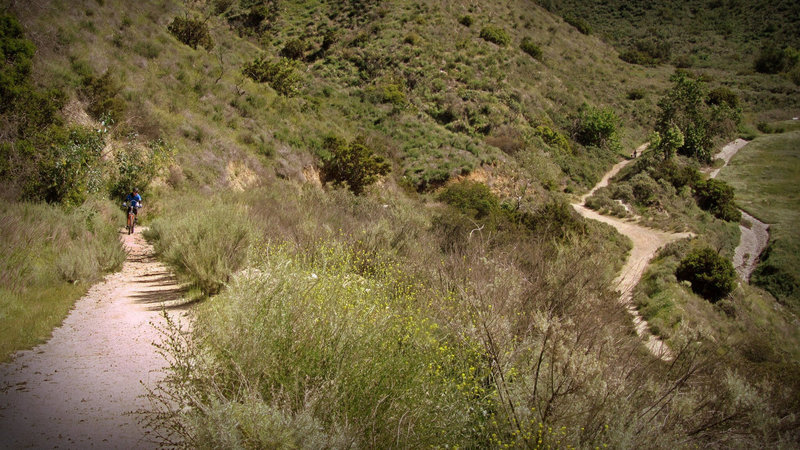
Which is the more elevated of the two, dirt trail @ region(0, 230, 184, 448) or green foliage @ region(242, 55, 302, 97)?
green foliage @ region(242, 55, 302, 97)

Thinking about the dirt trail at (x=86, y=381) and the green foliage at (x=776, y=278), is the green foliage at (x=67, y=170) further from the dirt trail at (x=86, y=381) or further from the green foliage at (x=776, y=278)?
the green foliage at (x=776, y=278)

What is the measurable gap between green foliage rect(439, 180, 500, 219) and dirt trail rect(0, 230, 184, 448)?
527 inches

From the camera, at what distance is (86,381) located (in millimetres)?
3617

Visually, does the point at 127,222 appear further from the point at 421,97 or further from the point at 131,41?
the point at 421,97

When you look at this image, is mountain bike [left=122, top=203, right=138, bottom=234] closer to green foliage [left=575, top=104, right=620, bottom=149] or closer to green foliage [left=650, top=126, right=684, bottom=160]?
green foliage [left=575, top=104, right=620, bottom=149]

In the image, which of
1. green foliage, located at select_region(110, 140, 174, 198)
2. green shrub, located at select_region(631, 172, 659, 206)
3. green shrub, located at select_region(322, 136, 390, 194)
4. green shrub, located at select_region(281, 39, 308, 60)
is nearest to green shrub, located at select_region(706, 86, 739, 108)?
green shrub, located at select_region(631, 172, 659, 206)

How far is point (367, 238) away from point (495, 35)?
37057 millimetres

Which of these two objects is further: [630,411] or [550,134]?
[550,134]

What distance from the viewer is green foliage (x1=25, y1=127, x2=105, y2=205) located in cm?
873

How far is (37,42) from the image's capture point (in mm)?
11828

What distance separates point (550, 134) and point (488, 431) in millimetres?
32721

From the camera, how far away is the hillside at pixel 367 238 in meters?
3.23

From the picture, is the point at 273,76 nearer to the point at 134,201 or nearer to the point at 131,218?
the point at 134,201

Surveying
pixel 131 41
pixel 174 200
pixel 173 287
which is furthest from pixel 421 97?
pixel 173 287
